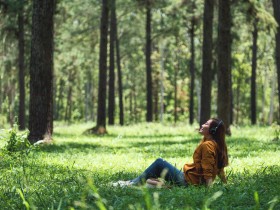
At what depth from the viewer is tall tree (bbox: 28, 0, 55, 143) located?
14562 millimetres

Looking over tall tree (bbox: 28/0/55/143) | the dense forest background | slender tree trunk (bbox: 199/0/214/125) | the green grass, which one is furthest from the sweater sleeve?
slender tree trunk (bbox: 199/0/214/125)

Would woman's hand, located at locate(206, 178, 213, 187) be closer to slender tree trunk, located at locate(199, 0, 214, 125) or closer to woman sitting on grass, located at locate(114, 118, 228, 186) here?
woman sitting on grass, located at locate(114, 118, 228, 186)

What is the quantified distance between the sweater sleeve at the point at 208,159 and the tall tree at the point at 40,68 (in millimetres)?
8004

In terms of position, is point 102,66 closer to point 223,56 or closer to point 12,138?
point 223,56

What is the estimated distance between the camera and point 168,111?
75188 millimetres

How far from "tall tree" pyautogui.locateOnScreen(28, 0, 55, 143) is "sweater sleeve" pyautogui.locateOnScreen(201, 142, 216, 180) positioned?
8004 millimetres

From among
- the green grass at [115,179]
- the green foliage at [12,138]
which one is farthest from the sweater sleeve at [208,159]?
the green foliage at [12,138]

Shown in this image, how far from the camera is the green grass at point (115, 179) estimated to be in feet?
18.5

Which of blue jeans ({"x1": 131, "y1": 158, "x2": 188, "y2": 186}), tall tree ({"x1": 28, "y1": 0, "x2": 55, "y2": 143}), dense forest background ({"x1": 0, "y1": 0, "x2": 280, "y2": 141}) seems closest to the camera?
blue jeans ({"x1": 131, "y1": 158, "x2": 188, "y2": 186})

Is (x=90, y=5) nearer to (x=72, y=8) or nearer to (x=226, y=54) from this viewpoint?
(x=72, y=8)

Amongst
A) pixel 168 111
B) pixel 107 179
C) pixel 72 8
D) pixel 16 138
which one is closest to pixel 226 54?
pixel 16 138

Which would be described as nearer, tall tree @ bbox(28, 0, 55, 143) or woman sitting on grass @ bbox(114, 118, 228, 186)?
woman sitting on grass @ bbox(114, 118, 228, 186)

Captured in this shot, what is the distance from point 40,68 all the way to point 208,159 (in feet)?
27.3

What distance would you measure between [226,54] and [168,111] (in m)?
56.9
